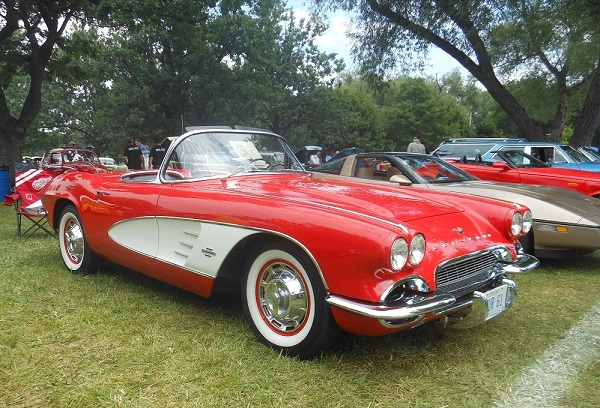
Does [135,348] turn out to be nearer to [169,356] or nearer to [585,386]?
[169,356]

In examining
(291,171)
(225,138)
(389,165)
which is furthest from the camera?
(389,165)

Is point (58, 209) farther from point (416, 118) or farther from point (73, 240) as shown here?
point (416, 118)

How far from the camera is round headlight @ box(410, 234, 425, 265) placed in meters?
2.27

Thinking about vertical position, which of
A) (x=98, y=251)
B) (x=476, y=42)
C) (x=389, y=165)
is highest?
(x=476, y=42)

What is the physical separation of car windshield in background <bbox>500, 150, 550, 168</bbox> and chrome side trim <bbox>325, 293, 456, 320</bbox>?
5735 mm

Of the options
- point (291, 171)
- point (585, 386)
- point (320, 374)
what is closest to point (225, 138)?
point (291, 171)

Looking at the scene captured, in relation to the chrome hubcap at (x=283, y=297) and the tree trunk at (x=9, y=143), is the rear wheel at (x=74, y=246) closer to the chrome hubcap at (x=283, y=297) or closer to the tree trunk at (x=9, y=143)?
the chrome hubcap at (x=283, y=297)

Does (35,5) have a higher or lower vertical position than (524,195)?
higher

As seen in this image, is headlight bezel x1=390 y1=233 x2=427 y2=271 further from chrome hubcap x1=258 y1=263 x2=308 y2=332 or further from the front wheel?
chrome hubcap x1=258 y1=263 x2=308 y2=332

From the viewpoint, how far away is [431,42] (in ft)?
42.8

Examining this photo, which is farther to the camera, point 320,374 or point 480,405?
point 320,374

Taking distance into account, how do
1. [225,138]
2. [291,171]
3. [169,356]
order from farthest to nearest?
[291,171] → [225,138] → [169,356]

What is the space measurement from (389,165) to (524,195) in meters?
1.53

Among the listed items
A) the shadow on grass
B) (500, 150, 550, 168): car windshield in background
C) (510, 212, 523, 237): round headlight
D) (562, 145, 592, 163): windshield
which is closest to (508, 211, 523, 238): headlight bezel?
(510, 212, 523, 237): round headlight
